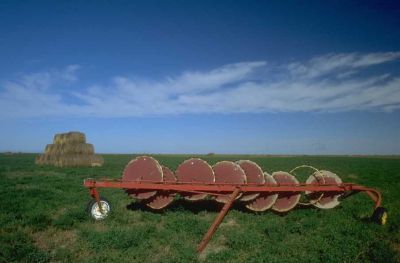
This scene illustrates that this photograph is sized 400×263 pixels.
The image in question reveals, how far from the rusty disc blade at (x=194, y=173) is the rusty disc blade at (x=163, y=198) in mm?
242

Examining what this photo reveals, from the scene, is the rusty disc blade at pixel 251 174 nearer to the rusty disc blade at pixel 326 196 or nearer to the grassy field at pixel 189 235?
the grassy field at pixel 189 235

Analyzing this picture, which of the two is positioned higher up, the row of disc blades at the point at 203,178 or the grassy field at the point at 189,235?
the row of disc blades at the point at 203,178

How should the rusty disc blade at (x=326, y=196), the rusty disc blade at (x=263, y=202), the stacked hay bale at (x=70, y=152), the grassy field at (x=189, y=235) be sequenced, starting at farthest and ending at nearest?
the stacked hay bale at (x=70, y=152) < the rusty disc blade at (x=326, y=196) < the rusty disc blade at (x=263, y=202) < the grassy field at (x=189, y=235)

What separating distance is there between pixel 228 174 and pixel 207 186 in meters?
1.40

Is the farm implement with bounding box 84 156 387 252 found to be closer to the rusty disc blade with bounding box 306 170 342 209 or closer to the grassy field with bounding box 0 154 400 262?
the rusty disc blade with bounding box 306 170 342 209

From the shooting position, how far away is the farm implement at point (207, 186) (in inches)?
366

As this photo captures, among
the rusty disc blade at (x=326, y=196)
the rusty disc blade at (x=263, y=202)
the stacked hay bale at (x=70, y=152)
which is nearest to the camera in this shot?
the rusty disc blade at (x=263, y=202)

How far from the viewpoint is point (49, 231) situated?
8.83m

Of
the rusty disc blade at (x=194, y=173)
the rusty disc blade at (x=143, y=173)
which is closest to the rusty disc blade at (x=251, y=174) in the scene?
the rusty disc blade at (x=194, y=173)

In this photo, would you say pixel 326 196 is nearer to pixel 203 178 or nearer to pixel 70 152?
pixel 203 178

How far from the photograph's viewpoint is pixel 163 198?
10.2 m

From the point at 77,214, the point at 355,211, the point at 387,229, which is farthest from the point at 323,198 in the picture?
the point at 77,214

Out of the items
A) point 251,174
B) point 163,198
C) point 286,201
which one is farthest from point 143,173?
point 286,201

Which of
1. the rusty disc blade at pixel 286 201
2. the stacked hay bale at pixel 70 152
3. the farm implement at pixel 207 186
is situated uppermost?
the stacked hay bale at pixel 70 152
